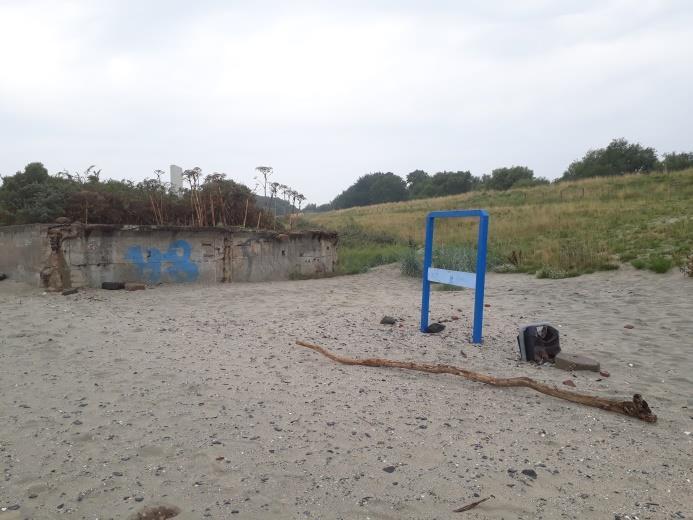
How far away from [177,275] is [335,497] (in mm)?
8439

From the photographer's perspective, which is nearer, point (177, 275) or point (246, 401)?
point (246, 401)

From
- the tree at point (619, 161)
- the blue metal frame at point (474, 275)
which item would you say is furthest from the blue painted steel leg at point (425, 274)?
the tree at point (619, 161)

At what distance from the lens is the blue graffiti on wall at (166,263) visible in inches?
377

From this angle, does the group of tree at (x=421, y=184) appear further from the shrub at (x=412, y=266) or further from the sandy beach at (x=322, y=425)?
the sandy beach at (x=322, y=425)

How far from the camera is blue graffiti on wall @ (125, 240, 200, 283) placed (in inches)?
377

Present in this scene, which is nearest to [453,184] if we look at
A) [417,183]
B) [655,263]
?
[417,183]

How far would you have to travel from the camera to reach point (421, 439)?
304 cm

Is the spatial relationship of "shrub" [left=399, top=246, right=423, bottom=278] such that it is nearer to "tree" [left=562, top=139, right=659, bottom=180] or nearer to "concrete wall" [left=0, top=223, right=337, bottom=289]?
"concrete wall" [left=0, top=223, right=337, bottom=289]

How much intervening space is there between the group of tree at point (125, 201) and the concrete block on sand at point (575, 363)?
8554 millimetres

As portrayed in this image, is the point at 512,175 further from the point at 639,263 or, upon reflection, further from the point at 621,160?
the point at 639,263

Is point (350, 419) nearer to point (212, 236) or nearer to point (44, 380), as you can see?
point (44, 380)

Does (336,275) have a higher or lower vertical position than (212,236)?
lower

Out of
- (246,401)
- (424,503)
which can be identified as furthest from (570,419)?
(246,401)

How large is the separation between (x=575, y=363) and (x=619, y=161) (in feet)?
155
